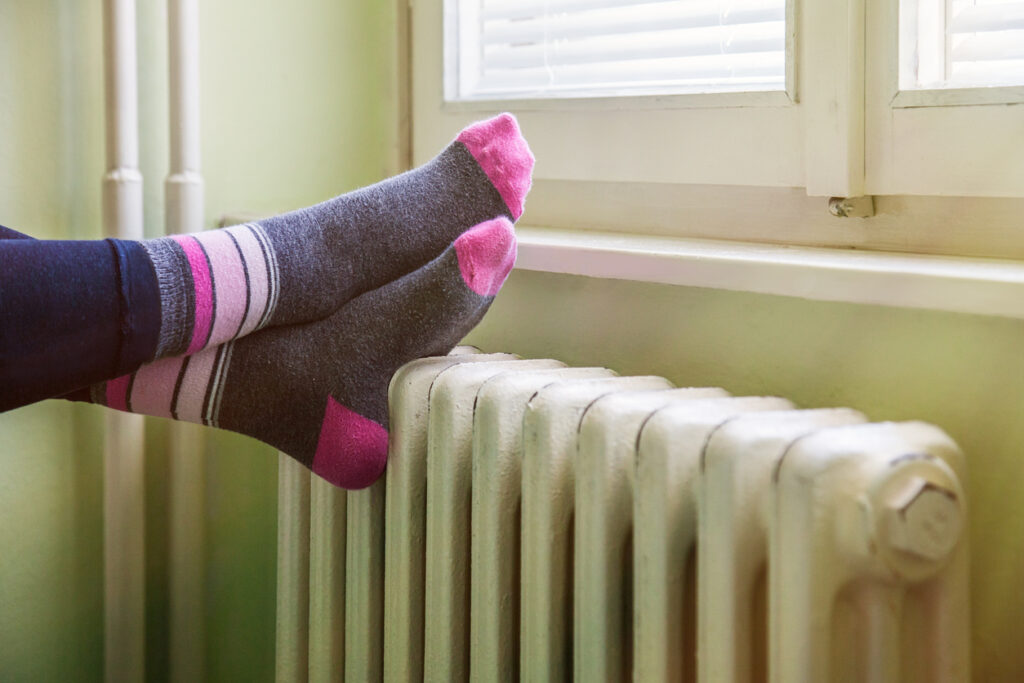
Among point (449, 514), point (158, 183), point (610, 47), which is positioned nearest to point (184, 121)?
point (158, 183)

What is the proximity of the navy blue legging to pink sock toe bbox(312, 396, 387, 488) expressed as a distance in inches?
6.1

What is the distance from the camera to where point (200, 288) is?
2.42 feet

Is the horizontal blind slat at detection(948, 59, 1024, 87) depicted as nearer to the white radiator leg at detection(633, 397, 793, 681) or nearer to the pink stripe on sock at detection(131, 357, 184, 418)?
the white radiator leg at detection(633, 397, 793, 681)

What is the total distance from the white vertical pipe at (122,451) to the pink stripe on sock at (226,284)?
1.00 feet

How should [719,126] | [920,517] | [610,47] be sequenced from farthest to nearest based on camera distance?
[610,47] → [719,126] → [920,517]

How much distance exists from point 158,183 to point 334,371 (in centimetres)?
42

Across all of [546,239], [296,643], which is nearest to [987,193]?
[546,239]

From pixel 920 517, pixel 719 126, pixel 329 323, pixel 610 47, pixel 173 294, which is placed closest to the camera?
pixel 920 517

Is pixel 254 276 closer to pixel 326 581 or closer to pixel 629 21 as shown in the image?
pixel 326 581

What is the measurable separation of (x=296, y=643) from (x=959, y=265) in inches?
26.3

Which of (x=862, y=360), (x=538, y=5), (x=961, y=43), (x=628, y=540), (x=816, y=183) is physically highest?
(x=538, y=5)

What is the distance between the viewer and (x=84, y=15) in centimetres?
104

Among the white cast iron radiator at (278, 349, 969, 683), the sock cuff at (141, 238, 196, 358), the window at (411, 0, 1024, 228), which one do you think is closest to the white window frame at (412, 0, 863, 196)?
the window at (411, 0, 1024, 228)

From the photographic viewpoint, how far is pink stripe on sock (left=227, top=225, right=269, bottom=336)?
2.52 feet
